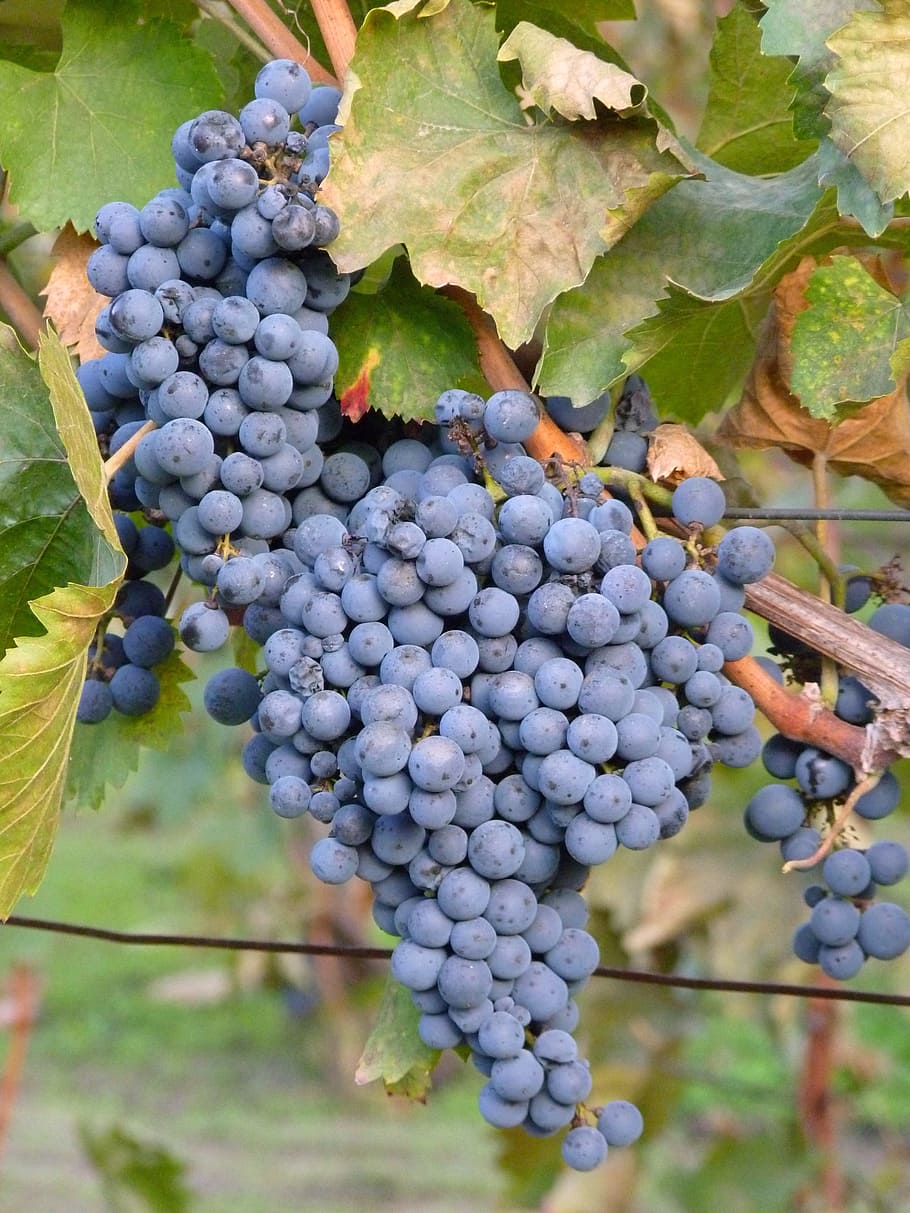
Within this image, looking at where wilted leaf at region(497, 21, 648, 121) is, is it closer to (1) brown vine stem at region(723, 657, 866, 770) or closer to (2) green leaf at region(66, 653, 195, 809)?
(1) brown vine stem at region(723, 657, 866, 770)

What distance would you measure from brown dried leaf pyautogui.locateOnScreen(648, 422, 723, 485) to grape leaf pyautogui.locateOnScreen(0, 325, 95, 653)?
0.41 metres

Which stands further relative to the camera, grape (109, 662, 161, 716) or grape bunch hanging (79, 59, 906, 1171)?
grape (109, 662, 161, 716)

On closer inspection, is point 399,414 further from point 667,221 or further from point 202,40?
point 202,40

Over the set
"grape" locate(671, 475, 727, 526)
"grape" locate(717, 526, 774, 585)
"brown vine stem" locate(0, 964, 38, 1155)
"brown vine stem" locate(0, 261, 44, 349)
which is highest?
"brown vine stem" locate(0, 261, 44, 349)

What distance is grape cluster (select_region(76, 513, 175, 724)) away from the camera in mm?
968

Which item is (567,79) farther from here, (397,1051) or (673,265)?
(397,1051)

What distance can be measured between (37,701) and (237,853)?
13.1 feet

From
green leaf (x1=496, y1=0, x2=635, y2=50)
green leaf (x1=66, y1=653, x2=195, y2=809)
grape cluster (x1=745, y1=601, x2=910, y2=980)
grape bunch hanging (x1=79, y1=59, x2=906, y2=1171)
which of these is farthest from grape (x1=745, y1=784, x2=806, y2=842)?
green leaf (x1=496, y1=0, x2=635, y2=50)

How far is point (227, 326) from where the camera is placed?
78 cm

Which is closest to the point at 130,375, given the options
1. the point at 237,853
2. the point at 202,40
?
the point at 202,40

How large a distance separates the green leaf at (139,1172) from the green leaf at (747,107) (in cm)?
188

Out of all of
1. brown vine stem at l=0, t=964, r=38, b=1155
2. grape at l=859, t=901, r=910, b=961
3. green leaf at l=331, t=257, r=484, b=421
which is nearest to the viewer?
green leaf at l=331, t=257, r=484, b=421

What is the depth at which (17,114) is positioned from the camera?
3.28ft

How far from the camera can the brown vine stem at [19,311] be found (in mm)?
1088
